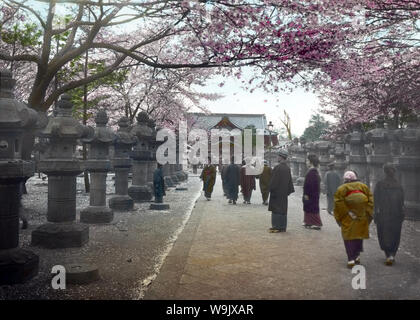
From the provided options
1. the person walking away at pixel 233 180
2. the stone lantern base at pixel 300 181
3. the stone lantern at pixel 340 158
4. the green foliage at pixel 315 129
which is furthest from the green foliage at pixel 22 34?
the green foliage at pixel 315 129

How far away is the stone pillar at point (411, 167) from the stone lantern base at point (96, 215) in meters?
8.13

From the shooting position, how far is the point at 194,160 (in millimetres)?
48625

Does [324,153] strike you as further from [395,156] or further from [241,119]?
[241,119]

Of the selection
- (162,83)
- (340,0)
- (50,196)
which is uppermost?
(162,83)

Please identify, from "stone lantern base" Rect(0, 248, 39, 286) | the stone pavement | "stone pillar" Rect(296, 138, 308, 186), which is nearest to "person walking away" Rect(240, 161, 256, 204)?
→ the stone pavement

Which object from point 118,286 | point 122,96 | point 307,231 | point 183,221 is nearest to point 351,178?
point 307,231

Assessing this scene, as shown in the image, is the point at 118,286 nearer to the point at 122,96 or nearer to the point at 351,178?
the point at 351,178

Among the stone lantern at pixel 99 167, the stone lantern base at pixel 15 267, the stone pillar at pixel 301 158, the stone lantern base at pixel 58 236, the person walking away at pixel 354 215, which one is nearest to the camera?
the stone lantern base at pixel 15 267

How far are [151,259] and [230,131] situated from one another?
164 feet

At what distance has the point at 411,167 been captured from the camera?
11.0 metres

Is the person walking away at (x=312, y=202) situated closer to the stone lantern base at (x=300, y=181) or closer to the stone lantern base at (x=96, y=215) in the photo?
the stone lantern base at (x=96, y=215)

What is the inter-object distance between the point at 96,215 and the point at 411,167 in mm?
8608

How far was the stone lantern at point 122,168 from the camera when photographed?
12.4 metres

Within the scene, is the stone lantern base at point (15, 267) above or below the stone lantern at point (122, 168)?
below
